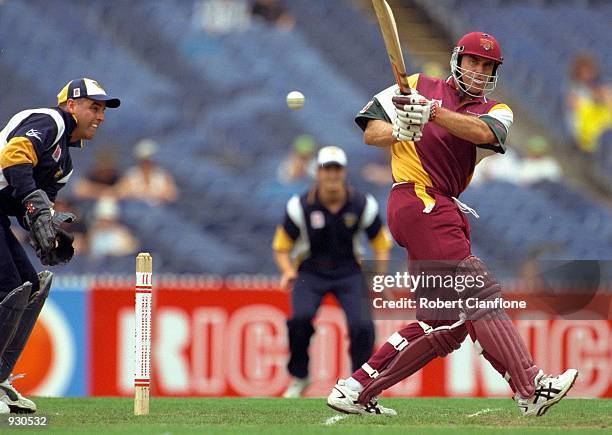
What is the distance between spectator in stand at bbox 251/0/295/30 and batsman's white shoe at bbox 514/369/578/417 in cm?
1093

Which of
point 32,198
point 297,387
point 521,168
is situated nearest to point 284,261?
point 297,387

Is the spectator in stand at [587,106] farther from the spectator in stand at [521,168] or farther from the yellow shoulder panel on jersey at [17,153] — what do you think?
the yellow shoulder panel on jersey at [17,153]

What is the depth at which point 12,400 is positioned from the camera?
8.06 m

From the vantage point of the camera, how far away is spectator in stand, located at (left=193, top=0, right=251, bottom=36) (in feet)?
56.5

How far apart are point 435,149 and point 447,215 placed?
1.31 ft

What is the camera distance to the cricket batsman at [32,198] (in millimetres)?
7422

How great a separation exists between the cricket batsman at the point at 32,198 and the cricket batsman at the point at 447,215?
1890 millimetres

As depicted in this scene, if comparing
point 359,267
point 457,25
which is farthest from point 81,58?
point 359,267

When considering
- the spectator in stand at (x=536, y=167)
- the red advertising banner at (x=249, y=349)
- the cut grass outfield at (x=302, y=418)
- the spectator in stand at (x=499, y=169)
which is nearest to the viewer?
the cut grass outfield at (x=302, y=418)

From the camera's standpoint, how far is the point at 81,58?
672 inches

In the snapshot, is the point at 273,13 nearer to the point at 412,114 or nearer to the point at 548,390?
the point at 412,114

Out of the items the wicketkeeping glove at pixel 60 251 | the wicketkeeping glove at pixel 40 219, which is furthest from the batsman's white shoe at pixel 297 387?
the wicketkeeping glove at pixel 40 219

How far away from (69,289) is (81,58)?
6017 millimetres

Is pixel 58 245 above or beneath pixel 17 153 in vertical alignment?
beneath
